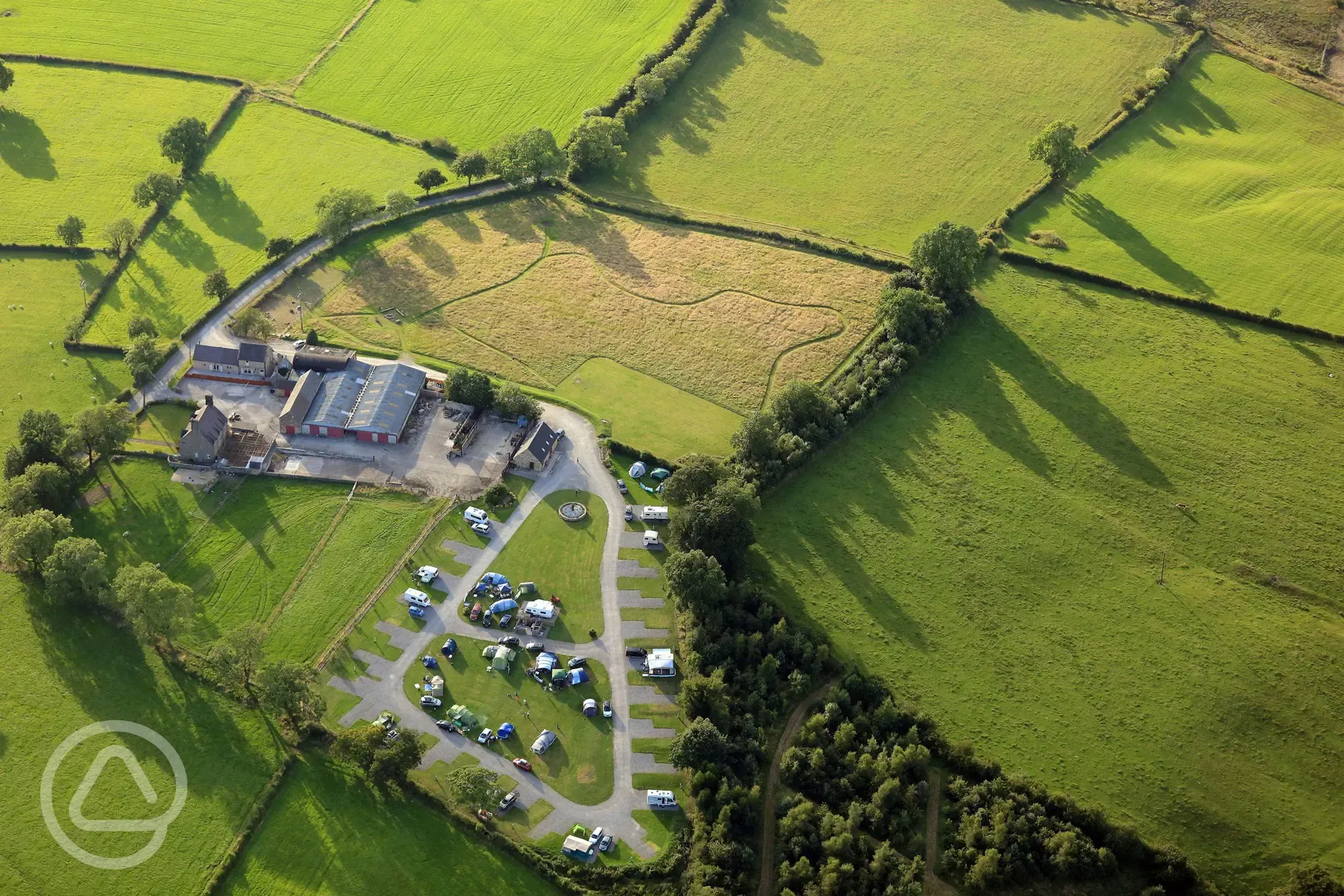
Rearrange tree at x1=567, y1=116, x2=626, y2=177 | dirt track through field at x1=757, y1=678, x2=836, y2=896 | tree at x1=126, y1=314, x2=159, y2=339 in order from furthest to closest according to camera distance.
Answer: tree at x1=567, y1=116, x2=626, y2=177
tree at x1=126, y1=314, x2=159, y2=339
dirt track through field at x1=757, y1=678, x2=836, y2=896

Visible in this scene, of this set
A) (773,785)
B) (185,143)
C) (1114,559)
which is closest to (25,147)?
(185,143)

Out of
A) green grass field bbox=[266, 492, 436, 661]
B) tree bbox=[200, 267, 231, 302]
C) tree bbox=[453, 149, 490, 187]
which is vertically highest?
tree bbox=[453, 149, 490, 187]

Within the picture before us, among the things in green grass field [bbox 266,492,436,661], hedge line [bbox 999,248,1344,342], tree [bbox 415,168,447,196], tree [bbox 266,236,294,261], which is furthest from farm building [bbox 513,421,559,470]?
hedge line [bbox 999,248,1344,342]

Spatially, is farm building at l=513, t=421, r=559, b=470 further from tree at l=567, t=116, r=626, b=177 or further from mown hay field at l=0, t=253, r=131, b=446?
tree at l=567, t=116, r=626, b=177

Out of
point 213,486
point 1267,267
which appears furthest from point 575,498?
point 1267,267

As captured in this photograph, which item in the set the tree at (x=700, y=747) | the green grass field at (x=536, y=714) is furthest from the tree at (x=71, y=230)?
the tree at (x=700, y=747)

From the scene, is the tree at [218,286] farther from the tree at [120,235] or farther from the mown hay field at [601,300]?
the tree at [120,235]

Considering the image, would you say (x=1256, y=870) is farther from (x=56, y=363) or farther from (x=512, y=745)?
(x=56, y=363)
